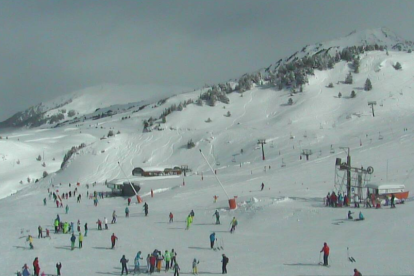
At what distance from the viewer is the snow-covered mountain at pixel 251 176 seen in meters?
20.6

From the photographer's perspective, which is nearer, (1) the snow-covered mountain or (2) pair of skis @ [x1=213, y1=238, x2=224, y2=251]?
(1) the snow-covered mountain

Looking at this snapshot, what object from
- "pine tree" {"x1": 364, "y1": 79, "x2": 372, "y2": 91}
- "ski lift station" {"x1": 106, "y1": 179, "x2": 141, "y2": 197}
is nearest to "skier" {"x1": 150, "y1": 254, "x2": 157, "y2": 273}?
"ski lift station" {"x1": 106, "y1": 179, "x2": 141, "y2": 197}

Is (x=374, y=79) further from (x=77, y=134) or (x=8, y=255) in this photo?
(x=8, y=255)

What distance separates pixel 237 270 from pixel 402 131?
47872 mm

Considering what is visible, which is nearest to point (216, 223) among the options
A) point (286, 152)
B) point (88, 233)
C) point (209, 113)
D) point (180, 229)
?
point (180, 229)

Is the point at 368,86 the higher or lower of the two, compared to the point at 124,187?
higher

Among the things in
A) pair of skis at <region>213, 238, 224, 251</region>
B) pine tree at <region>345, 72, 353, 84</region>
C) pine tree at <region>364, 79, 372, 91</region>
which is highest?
pine tree at <region>345, 72, 353, 84</region>

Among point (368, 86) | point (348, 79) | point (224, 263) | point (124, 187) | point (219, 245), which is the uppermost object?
point (348, 79)

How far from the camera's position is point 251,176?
46.1m

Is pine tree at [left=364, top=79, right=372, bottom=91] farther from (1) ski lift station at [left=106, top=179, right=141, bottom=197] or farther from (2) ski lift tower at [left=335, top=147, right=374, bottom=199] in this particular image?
(2) ski lift tower at [left=335, top=147, right=374, bottom=199]

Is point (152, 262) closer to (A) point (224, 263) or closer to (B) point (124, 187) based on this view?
(A) point (224, 263)

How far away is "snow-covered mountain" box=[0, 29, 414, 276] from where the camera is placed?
20594mm

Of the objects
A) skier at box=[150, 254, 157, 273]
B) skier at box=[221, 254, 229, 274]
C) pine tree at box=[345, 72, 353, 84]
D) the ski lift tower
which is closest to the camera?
skier at box=[221, 254, 229, 274]

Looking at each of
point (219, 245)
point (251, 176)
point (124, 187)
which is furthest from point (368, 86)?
point (219, 245)
